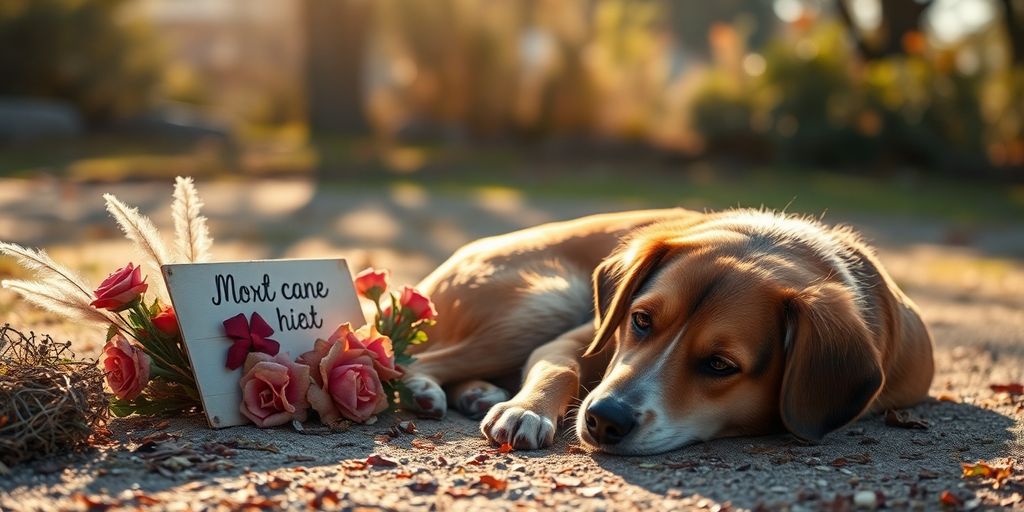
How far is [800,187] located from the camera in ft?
55.2

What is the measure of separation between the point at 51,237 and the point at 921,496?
A: 8.36m

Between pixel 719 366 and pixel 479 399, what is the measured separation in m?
1.26

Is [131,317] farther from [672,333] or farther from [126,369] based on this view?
[672,333]

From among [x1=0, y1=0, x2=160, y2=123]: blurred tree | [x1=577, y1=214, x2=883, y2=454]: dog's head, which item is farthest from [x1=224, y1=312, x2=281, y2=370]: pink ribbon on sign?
[x1=0, y1=0, x2=160, y2=123]: blurred tree

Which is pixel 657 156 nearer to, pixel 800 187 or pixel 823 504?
pixel 800 187

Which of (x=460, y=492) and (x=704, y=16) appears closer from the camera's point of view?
(x=460, y=492)

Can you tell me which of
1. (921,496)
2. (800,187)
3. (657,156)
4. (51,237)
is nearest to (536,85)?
(657,156)

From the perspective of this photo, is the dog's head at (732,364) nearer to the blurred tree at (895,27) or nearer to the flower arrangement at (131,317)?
the flower arrangement at (131,317)

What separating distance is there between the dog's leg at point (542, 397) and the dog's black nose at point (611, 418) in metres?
0.31

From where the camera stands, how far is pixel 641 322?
416 cm

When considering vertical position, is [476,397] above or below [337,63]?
below

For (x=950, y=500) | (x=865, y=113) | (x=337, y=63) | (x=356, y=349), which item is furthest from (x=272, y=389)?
(x=337, y=63)

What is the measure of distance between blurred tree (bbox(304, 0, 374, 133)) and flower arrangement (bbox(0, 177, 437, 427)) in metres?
18.5

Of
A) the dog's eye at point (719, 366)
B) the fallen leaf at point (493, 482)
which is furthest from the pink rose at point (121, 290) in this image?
the dog's eye at point (719, 366)
